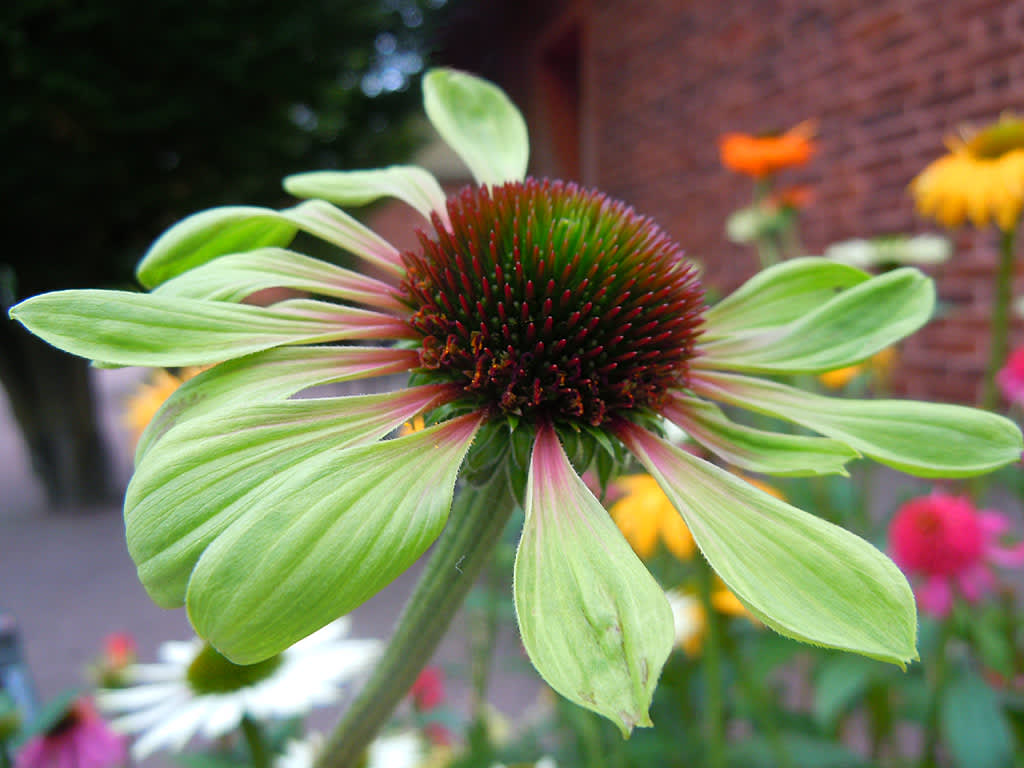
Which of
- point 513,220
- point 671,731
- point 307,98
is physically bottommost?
point 671,731

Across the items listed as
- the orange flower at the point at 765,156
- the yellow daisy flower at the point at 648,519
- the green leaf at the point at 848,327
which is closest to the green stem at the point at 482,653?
the yellow daisy flower at the point at 648,519

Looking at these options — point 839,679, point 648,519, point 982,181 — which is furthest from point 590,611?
point 982,181

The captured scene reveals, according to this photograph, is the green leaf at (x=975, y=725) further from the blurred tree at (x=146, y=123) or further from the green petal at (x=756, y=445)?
the blurred tree at (x=146, y=123)

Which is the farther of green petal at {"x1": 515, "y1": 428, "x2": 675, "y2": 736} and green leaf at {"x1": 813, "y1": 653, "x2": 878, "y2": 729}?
green leaf at {"x1": 813, "y1": 653, "x2": 878, "y2": 729}

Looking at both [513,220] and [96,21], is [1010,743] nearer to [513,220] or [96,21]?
[513,220]

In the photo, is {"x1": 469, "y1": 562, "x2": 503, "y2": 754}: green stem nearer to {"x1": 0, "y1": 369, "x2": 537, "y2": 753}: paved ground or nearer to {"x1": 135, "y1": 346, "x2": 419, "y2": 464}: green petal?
{"x1": 0, "y1": 369, "x2": 537, "y2": 753}: paved ground

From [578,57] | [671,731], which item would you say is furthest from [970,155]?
[578,57]

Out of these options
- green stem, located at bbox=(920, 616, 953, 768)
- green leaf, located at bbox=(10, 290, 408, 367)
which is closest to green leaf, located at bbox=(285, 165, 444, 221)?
green leaf, located at bbox=(10, 290, 408, 367)
